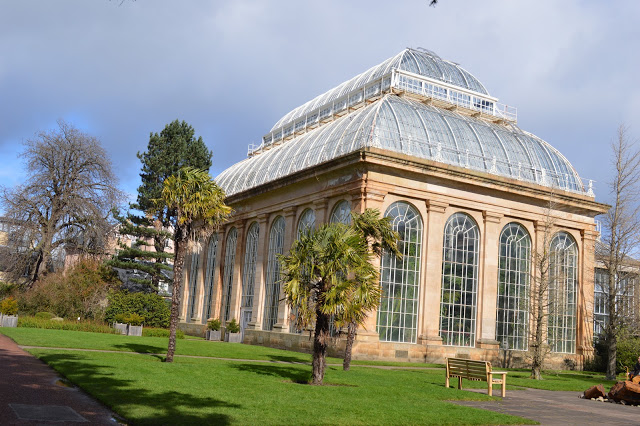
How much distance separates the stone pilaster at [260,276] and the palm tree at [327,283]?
894 inches

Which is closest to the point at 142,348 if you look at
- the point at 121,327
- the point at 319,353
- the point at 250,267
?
the point at 319,353

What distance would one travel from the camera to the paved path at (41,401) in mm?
10608

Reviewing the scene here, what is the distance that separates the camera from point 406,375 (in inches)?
971

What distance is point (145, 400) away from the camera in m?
13.0

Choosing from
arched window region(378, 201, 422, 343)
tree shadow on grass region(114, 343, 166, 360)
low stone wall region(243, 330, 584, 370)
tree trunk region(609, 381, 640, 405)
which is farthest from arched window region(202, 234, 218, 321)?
tree trunk region(609, 381, 640, 405)

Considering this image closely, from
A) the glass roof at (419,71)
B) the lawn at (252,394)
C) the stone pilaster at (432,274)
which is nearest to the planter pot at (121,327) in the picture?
the lawn at (252,394)

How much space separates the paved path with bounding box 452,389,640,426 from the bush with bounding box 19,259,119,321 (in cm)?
3131

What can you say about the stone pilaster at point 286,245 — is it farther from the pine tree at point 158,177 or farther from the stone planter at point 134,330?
the pine tree at point 158,177

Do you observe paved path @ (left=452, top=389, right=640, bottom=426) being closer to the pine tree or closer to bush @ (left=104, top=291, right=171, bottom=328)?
bush @ (left=104, top=291, right=171, bottom=328)

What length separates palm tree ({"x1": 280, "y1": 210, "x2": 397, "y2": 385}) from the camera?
1909 cm

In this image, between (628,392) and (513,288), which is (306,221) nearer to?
(513,288)

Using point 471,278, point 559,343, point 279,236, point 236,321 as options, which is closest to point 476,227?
point 471,278

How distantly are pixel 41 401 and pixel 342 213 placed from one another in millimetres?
24929

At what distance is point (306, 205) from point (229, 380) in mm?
22030
